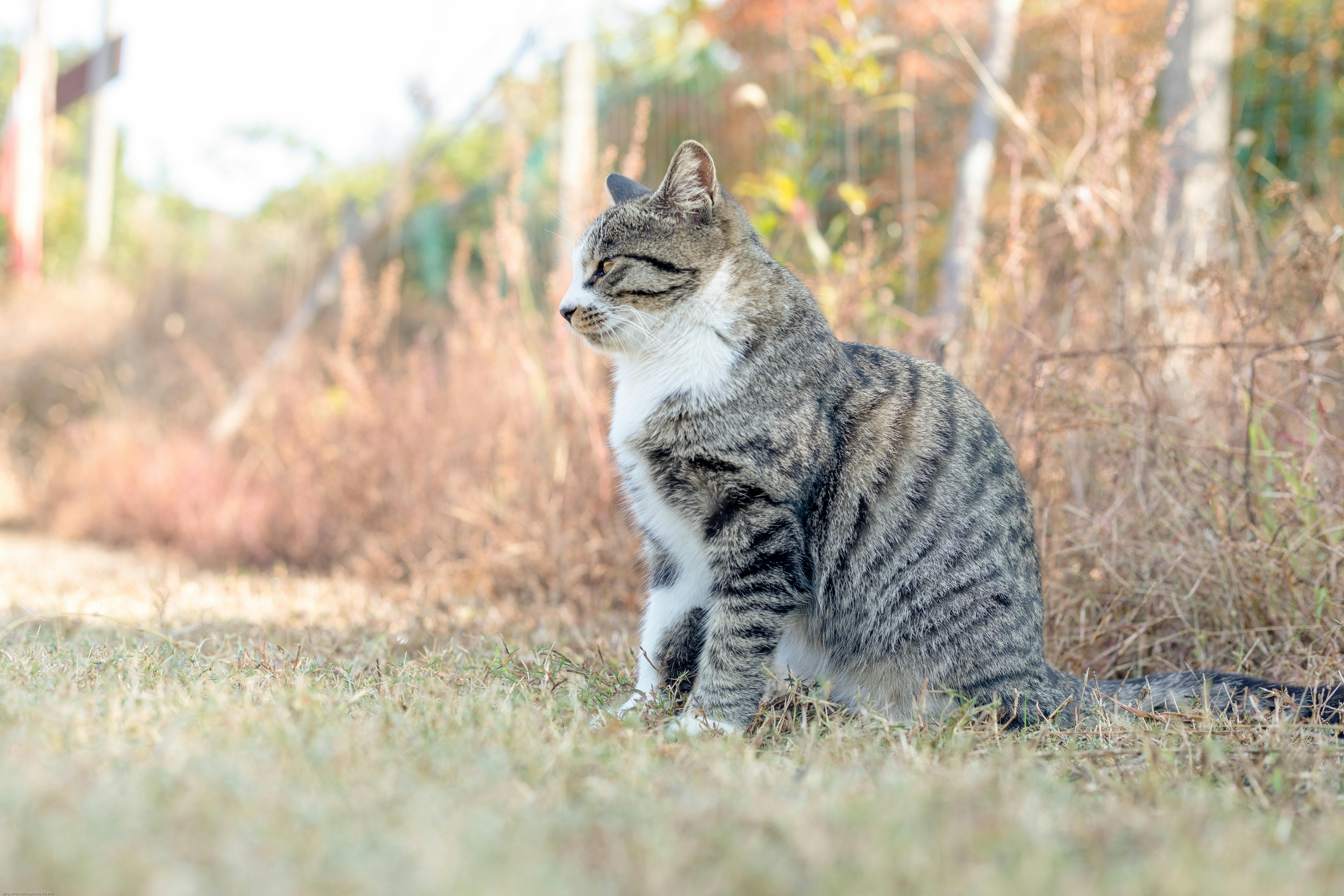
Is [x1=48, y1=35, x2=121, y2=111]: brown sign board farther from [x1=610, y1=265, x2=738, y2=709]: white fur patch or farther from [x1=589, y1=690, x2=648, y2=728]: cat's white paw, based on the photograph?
[x1=589, y1=690, x2=648, y2=728]: cat's white paw

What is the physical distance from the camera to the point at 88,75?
882cm

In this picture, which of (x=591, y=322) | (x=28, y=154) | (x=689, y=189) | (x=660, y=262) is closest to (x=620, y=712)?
(x=591, y=322)

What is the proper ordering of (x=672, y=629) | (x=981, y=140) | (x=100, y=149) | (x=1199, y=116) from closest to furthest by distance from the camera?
(x=672, y=629)
(x=1199, y=116)
(x=981, y=140)
(x=100, y=149)

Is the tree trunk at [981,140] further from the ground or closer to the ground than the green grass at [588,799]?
further from the ground

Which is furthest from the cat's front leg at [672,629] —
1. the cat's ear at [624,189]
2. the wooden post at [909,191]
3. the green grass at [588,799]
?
the wooden post at [909,191]

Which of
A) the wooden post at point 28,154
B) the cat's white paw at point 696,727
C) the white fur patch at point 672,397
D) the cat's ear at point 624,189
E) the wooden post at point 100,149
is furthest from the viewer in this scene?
the wooden post at point 100,149

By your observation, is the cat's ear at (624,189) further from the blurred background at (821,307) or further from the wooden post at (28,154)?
the wooden post at (28,154)

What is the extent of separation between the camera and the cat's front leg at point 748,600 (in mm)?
1925

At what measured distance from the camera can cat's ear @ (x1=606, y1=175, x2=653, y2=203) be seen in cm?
250

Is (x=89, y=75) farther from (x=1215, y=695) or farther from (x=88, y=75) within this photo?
(x=1215, y=695)

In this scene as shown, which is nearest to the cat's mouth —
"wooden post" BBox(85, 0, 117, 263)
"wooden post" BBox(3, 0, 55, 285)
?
"wooden post" BBox(3, 0, 55, 285)

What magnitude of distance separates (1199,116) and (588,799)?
4.21 m

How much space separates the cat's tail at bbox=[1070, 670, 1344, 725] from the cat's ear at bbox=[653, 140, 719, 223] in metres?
1.40

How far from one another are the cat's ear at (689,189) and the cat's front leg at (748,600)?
2.42 ft
